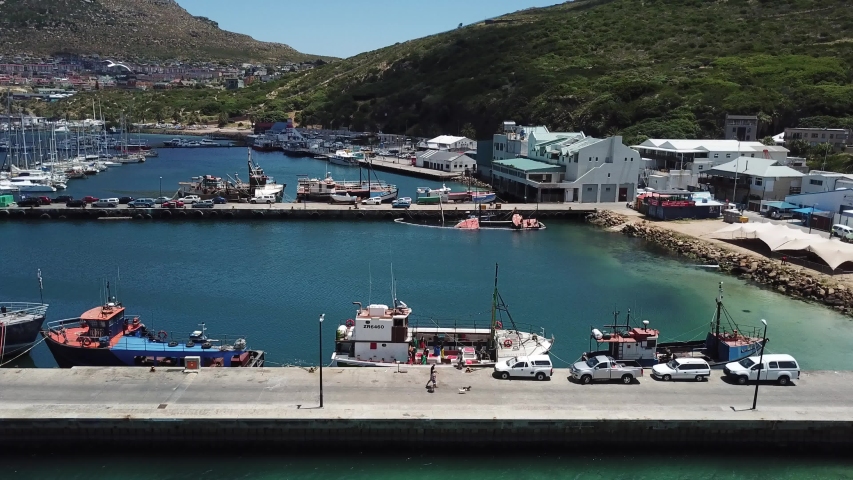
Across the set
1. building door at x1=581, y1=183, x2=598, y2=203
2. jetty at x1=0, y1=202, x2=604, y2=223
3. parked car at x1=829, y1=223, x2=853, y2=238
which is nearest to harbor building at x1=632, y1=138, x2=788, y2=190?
building door at x1=581, y1=183, x2=598, y2=203

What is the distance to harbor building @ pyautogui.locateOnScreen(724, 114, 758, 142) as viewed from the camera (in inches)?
3189

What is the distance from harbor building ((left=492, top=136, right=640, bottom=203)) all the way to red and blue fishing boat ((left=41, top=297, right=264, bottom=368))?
139 ft

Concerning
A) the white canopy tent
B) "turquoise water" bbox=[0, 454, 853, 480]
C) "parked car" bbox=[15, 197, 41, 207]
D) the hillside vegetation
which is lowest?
"turquoise water" bbox=[0, 454, 853, 480]

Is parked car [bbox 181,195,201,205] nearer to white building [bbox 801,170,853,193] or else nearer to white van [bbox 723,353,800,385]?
white van [bbox 723,353,800,385]

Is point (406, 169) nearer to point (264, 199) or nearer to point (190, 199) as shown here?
point (264, 199)

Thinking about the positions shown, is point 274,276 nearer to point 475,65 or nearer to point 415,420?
point 415,420

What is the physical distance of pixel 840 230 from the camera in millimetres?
42938

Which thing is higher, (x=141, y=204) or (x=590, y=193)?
(x=590, y=193)

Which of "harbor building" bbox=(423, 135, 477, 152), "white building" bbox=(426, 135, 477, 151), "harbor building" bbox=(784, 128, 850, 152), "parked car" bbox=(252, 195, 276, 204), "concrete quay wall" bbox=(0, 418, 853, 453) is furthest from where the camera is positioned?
"white building" bbox=(426, 135, 477, 151)

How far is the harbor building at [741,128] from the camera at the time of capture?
81.0 m

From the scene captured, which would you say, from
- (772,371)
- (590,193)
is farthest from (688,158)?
(772,371)

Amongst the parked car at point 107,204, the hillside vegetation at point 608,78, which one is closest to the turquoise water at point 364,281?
the parked car at point 107,204

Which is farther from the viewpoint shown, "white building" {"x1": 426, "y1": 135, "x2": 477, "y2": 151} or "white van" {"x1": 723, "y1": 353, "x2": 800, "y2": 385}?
"white building" {"x1": 426, "y1": 135, "x2": 477, "y2": 151}

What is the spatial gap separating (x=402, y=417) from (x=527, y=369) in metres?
4.99
